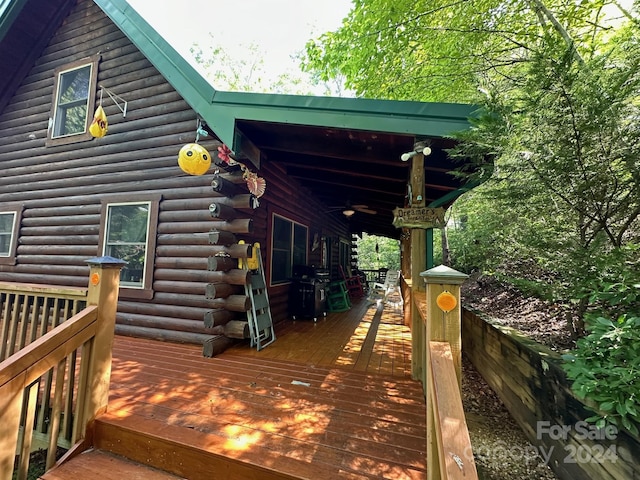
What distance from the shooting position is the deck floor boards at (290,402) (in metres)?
1.66

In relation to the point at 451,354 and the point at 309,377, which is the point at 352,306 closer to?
the point at 309,377

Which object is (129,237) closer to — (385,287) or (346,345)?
(346,345)

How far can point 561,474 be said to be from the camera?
5.98ft

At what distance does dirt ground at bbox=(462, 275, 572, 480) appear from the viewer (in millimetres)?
1973

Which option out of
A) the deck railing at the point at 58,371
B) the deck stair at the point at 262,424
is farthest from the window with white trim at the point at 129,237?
the deck railing at the point at 58,371

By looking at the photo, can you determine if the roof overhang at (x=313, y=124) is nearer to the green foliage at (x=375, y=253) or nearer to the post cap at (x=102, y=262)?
the post cap at (x=102, y=262)

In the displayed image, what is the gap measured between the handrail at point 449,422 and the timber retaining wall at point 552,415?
922 mm

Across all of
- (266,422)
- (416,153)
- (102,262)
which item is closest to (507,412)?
(266,422)

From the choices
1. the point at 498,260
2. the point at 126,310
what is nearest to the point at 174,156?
the point at 126,310

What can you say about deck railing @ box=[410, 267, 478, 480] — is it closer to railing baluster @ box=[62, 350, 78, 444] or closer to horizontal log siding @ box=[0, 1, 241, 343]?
railing baluster @ box=[62, 350, 78, 444]

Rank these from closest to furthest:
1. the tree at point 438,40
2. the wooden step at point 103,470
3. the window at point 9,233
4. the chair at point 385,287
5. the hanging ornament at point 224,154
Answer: the wooden step at point 103,470 → the hanging ornament at point 224,154 → the tree at point 438,40 → the window at point 9,233 → the chair at point 385,287

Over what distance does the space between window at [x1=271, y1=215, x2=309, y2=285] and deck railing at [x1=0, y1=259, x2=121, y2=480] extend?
2.78 meters

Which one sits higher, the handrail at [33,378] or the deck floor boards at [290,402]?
the handrail at [33,378]

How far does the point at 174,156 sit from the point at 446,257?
8.36m
